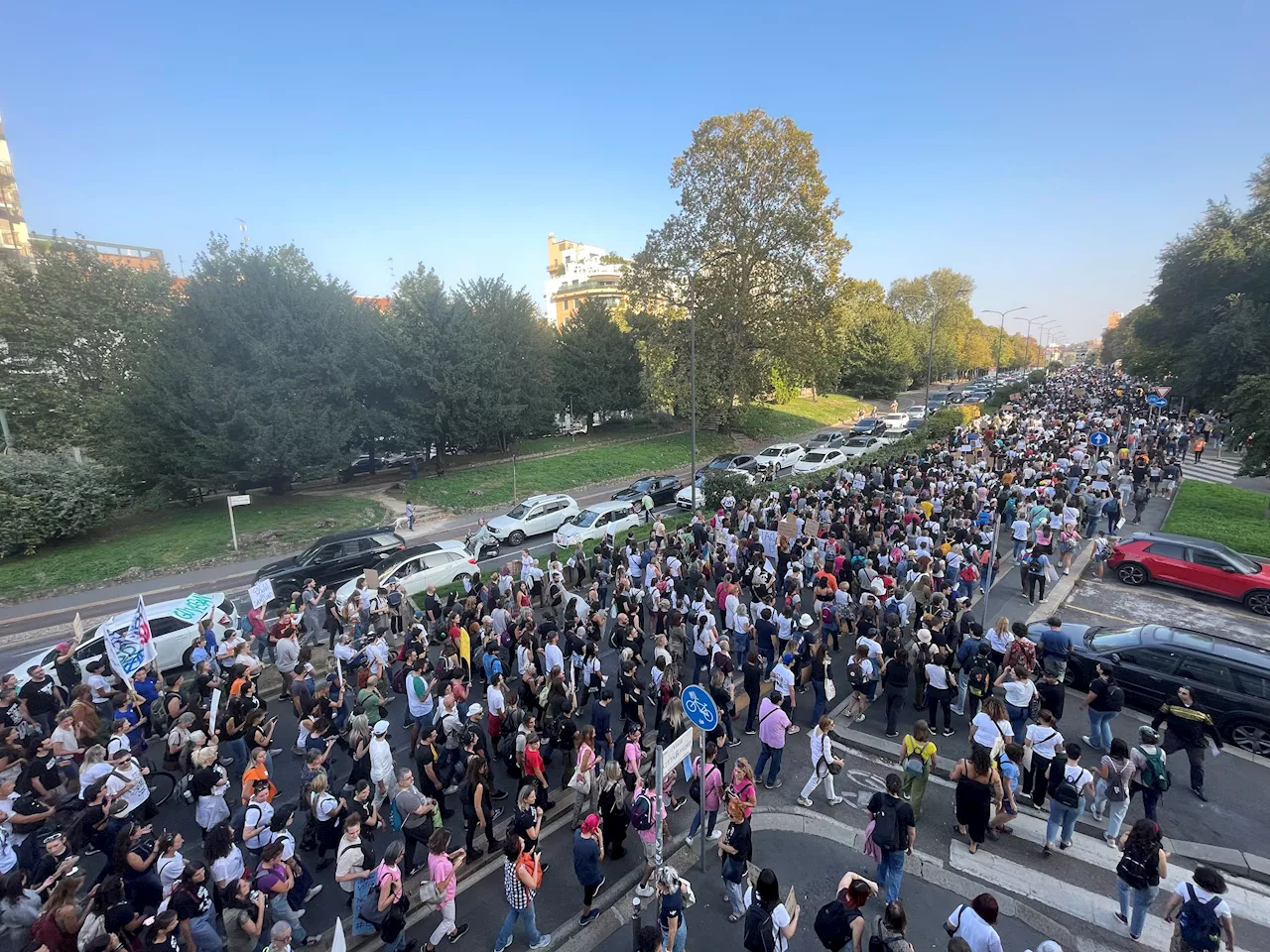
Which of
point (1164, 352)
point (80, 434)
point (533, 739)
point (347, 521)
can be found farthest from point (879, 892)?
point (1164, 352)

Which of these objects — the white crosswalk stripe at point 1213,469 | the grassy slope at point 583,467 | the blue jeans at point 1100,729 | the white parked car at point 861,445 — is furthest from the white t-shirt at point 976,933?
the white parked car at point 861,445

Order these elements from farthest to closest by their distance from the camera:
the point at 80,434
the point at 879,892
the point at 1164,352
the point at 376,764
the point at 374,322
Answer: the point at 1164,352
the point at 374,322
the point at 80,434
the point at 376,764
the point at 879,892

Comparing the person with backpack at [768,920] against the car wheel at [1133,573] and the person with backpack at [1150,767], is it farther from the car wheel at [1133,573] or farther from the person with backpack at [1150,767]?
the car wheel at [1133,573]

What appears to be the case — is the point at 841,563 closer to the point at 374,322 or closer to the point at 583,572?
the point at 583,572

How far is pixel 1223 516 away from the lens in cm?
1980

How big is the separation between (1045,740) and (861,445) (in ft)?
96.0

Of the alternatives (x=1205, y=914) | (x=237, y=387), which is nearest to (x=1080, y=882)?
(x=1205, y=914)

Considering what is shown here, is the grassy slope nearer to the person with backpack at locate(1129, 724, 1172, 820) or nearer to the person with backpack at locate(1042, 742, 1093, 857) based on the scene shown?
the person with backpack at locate(1042, 742, 1093, 857)

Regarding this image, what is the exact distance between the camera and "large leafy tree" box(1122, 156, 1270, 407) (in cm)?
2664

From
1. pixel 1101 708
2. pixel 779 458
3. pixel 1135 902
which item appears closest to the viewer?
pixel 1135 902

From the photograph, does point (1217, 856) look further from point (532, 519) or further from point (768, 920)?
point (532, 519)

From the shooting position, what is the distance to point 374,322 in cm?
3183

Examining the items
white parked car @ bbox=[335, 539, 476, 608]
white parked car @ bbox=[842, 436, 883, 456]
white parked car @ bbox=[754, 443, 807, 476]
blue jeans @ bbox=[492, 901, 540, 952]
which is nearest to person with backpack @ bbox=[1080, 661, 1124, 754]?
blue jeans @ bbox=[492, 901, 540, 952]

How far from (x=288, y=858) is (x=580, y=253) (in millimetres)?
124409
